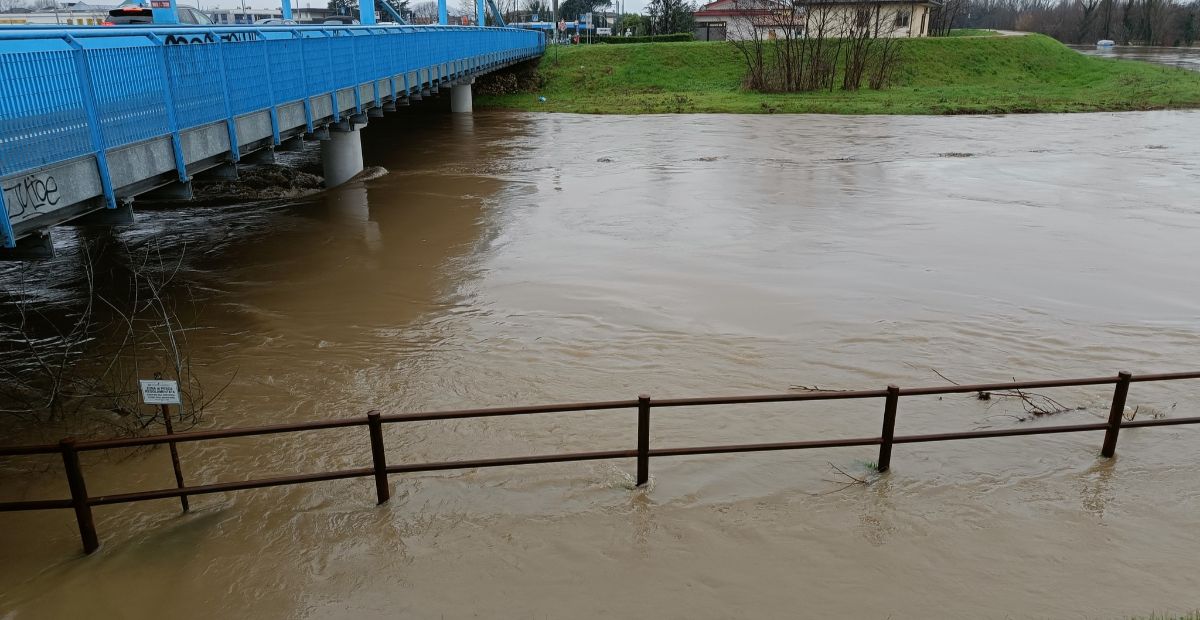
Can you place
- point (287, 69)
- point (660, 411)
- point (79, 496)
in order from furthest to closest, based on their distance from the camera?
1. point (287, 69)
2. point (660, 411)
3. point (79, 496)

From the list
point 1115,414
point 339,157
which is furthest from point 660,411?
point 339,157

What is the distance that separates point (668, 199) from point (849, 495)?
14006mm

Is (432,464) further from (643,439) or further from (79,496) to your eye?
(79,496)

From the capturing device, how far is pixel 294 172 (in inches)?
892

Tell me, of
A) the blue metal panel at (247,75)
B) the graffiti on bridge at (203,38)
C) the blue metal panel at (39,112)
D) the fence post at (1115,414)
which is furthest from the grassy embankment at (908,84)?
the fence post at (1115,414)


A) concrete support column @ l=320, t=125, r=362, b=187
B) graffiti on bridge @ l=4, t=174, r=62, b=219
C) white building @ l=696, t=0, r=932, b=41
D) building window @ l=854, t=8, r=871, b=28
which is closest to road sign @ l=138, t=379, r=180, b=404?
graffiti on bridge @ l=4, t=174, r=62, b=219

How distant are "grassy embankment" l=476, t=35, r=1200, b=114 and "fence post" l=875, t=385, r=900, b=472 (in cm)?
3529

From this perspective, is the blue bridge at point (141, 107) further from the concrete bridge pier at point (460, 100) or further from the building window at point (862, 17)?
the building window at point (862, 17)

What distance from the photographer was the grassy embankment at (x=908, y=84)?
137ft

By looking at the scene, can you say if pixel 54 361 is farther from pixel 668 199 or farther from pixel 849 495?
pixel 668 199

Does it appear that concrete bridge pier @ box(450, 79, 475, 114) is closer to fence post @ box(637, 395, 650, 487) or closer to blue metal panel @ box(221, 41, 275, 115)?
blue metal panel @ box(221, 41, 275, 115)

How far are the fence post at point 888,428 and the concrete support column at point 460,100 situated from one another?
125ft

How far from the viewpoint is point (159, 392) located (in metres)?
6.30

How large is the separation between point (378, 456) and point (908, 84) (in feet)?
163
